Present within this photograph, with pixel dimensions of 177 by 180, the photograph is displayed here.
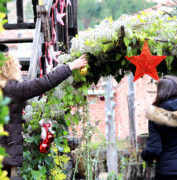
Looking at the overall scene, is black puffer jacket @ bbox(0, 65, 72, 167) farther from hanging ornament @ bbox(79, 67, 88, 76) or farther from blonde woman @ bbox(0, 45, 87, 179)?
hanging ornament @ bbox(79, 67, 88, 76)

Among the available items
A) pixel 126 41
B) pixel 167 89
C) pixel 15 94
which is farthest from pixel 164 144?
pixel 15 94

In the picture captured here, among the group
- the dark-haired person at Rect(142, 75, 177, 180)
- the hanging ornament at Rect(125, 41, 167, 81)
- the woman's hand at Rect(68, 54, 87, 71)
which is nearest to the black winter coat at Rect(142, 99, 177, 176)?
the dark-haired person at Rect(142, 75, 177, 180)

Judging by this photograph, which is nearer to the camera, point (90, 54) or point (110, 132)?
point (90, 54)

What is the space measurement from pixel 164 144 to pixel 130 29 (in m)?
1.18

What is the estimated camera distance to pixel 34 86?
110 inches

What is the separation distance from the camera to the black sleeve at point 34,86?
9.02ft

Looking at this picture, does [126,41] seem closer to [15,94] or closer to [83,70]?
[83,70]

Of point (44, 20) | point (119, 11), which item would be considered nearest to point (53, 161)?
point (44, 20)

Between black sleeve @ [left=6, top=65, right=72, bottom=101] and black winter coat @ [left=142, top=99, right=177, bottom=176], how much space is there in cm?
89

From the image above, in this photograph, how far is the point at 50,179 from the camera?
394 centimetres

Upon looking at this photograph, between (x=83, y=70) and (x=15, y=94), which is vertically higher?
(x=83, y=70)

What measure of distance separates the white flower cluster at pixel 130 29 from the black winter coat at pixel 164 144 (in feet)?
2.96

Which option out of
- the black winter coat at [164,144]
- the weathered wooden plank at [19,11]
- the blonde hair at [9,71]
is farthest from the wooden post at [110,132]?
the blonde hair at [9,71]

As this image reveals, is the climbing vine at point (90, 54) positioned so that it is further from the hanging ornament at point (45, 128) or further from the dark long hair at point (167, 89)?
the dark long hair at point (167, 89)
